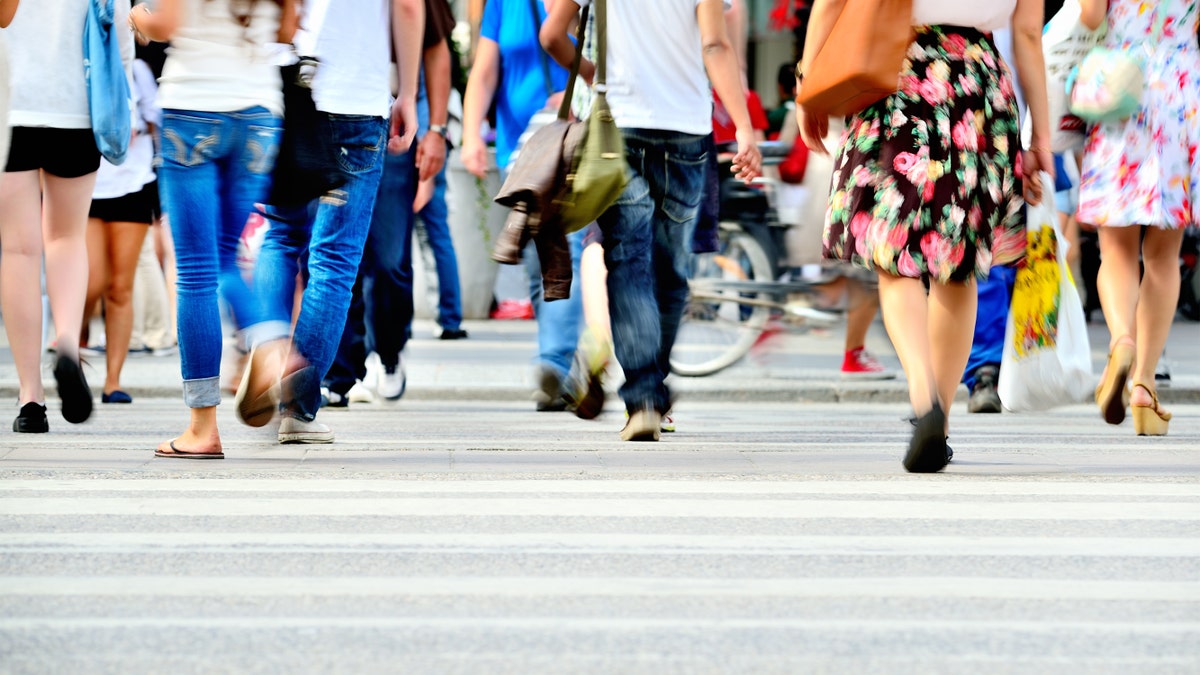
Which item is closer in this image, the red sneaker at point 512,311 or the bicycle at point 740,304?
the bicycle at point 740,304

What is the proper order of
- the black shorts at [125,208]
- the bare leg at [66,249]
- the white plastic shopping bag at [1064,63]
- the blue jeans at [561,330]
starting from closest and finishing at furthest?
the bare leg at [66,249]
the white plastic shopping bag at [1064,63]
the blue jeans at [561,330]
the black shorts at [125,208]

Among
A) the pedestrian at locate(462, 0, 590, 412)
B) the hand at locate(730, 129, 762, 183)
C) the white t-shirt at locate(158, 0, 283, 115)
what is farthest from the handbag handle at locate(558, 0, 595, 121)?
the pedestrian at locate(462, 0, 590, 412)

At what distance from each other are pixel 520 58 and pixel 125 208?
1.81 metres

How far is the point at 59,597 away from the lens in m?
3.78

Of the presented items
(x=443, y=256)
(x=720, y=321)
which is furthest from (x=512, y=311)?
(x=720, y=321)

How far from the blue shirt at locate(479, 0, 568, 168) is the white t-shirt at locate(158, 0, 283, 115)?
2474 mm

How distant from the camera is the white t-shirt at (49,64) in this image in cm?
654

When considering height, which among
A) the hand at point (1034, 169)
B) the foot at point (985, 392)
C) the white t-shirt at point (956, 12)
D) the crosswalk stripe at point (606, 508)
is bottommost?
the foot at point (985, 392)

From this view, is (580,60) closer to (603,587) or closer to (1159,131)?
(1159,131)

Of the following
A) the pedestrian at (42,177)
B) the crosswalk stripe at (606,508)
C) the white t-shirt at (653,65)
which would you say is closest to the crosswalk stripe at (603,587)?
the crosswalk stripe at (606,508)

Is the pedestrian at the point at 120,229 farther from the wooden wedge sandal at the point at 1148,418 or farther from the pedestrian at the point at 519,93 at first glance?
the wooden wedge sandal at the point at 1148,418

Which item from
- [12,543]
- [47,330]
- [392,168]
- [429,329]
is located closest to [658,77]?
[392,168]

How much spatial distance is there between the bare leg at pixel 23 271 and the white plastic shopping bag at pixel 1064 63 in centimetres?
359

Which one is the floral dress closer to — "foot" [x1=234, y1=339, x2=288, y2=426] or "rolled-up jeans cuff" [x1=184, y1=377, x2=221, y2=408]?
"foot" [x1=234, y1=339, x2=288, y2=426]
